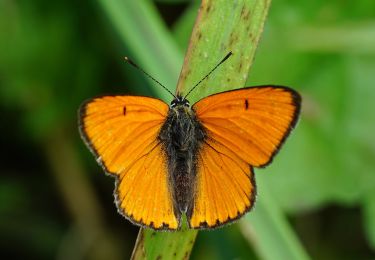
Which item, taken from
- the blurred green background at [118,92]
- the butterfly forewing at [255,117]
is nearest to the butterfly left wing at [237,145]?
the butterfly forewing at [255,117]

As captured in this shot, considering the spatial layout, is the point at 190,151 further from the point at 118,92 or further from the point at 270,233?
the point at 118,92

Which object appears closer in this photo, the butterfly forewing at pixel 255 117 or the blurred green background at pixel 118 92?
the butterfly forewing at pixel 255 117

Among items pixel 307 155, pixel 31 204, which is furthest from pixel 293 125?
pixel 31 204

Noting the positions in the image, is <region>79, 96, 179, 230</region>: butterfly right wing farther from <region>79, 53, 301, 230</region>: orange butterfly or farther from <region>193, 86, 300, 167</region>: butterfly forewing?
<region>193, 86, 300, 167</region>: butterfly forewing

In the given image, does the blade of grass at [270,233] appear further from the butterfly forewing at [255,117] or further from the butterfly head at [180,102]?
the butterfly head at [180,102]

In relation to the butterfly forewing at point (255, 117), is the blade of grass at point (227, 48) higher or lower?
higher

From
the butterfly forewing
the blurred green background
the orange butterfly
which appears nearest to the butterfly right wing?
the orange butterfly

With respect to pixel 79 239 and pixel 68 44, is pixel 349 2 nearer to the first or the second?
pixel 68 44
